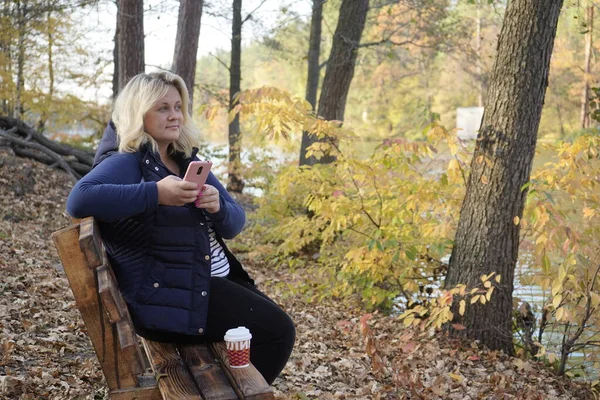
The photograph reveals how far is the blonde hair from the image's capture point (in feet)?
9.40

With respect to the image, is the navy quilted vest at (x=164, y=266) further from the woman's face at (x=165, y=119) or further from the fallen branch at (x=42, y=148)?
the fallen branch at (x=42, y=148)

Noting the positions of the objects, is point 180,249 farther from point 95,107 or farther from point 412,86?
point 412,86

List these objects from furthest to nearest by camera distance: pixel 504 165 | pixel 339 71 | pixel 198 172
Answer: pixel 339 71, pixel 504 165, pixel 198 172

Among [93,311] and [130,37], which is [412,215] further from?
[130,37]

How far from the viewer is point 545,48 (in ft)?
17.7

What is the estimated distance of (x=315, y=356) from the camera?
17.2 ft

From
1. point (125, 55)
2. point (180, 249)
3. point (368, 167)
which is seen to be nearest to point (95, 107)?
point (125, 55)

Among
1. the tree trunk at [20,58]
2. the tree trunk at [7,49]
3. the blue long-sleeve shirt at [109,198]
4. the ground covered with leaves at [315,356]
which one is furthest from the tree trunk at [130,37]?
the blue long-sleeve shirt at [109,198]

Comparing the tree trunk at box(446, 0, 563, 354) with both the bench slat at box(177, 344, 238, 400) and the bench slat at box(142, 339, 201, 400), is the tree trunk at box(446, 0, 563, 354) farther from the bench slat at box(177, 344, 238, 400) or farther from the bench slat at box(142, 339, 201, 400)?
the bench slat at box(142, 339, 201, 400)

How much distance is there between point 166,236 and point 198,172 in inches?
12.1

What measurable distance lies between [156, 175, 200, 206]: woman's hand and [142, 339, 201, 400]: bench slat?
598 millimetres

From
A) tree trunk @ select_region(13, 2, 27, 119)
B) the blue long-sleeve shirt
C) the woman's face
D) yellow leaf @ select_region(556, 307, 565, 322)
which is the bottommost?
yellow leaf @ select_region(556, 307, 565, 322)

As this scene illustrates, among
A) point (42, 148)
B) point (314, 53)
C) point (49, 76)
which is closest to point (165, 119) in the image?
point (42, 148)

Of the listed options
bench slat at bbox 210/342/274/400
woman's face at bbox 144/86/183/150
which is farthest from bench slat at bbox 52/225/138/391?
woman's face at bbox 144/86/183/150
